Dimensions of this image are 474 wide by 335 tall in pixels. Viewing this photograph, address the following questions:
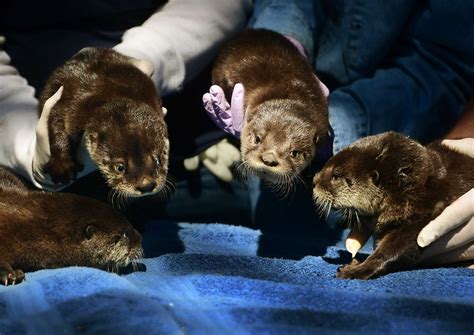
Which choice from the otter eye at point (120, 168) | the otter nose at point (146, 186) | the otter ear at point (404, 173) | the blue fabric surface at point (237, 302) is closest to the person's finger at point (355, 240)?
the blue fabric surface at point (237, 302)

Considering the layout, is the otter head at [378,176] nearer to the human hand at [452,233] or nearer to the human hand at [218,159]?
the human hand at [452,233]

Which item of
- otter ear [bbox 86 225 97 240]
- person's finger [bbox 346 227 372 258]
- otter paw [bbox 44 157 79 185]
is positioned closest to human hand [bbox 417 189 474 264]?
person's finger [bbox 346 227 372 258]

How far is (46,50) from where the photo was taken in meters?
3.30

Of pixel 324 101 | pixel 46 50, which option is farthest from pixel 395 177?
pixel 46 50

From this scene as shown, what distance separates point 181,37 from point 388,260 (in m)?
1.47

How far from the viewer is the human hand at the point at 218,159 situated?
11.6 ft

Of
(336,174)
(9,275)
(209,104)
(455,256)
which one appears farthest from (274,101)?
(9,275)

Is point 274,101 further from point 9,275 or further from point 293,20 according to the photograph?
point 9,275

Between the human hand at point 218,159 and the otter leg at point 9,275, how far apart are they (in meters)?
1.31

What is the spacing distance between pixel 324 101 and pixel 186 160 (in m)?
0.85

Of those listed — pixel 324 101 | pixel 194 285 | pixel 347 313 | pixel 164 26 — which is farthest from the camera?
pixel 164 26

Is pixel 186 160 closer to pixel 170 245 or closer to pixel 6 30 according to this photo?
pixel 170 245

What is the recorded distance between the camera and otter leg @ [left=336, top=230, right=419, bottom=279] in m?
2.47

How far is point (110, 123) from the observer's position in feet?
8.26
